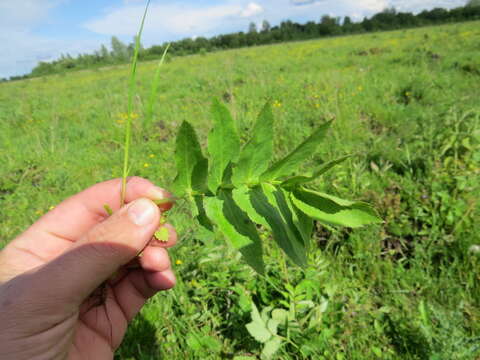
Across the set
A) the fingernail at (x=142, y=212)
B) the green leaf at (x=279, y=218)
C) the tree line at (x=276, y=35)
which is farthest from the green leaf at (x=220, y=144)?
the tree line at (x=276, y=35)

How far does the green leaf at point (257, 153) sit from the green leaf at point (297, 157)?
3 centimetres

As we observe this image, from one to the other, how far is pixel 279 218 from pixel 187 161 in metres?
0.34

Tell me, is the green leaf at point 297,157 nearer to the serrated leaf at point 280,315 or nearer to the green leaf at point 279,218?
the green leaf at point 279,218

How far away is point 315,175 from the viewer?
72 centimetres

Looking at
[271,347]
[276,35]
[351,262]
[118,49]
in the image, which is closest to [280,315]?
[271,347]

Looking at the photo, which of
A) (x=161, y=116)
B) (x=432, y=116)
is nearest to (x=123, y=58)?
(x=161, y=116)

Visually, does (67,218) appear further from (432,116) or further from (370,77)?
(370,77)

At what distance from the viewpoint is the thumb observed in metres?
1.18

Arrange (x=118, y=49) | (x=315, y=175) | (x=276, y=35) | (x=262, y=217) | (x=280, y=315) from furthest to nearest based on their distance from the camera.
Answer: (x=276, y=35), (x=118, y=49), (x=280, y=315), (x=262, y=217), (x=315, y=175)

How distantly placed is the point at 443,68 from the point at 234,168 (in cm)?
929

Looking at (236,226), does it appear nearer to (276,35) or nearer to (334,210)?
(334,210)

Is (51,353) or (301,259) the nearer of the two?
(301,259)

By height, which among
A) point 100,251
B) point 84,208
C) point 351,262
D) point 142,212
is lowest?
point 351,262

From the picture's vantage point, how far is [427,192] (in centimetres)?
259
